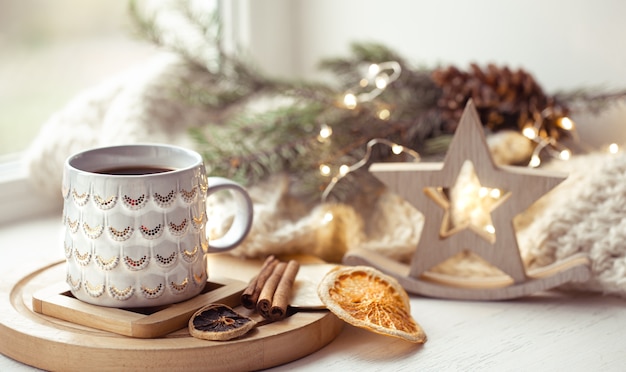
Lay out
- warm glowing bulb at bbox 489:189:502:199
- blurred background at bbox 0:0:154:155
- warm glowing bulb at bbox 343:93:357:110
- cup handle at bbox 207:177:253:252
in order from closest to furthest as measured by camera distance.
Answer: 1. cup handle at bbox 207:177:253:252
2. warm glowing bulb at bbox 489:189:502:199
3. warm glowing bulb at bbox 343:93:357:110
4. blurred background at bbox 0:0:154:155

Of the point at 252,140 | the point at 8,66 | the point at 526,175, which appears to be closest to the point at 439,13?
the point at 252,140

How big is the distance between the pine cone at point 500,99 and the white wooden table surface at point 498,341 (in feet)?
0.78

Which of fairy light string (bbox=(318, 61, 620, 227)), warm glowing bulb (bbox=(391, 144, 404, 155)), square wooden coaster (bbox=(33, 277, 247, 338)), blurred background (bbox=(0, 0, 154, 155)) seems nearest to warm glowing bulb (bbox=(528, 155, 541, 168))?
fairy light string (bbox=(318, 61, 620, 227))

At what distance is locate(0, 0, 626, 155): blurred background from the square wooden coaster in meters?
0.52

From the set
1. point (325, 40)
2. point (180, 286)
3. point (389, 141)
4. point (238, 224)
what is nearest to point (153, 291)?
point (180, 286)

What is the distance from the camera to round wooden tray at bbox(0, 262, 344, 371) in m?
0.66

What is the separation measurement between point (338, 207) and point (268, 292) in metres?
0.22

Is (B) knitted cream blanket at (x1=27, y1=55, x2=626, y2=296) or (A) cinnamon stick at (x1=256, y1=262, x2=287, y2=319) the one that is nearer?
(A) cinnamon stick at (x1=256, y1=262, x2=287, y2=319)

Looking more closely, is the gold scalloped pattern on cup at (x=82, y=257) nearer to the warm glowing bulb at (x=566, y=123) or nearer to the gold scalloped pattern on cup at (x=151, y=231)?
the gold scalloped pattern on cup at (x=151, y=231)

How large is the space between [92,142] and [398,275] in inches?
19.3

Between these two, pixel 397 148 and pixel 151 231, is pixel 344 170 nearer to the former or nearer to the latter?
pixel 397 148

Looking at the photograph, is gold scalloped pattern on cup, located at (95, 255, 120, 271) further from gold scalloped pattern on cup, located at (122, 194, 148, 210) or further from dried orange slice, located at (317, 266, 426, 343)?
dried orange slice, located at (317, 266, 426, 343)

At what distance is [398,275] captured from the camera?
0.86 m

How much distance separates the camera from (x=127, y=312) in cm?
71
